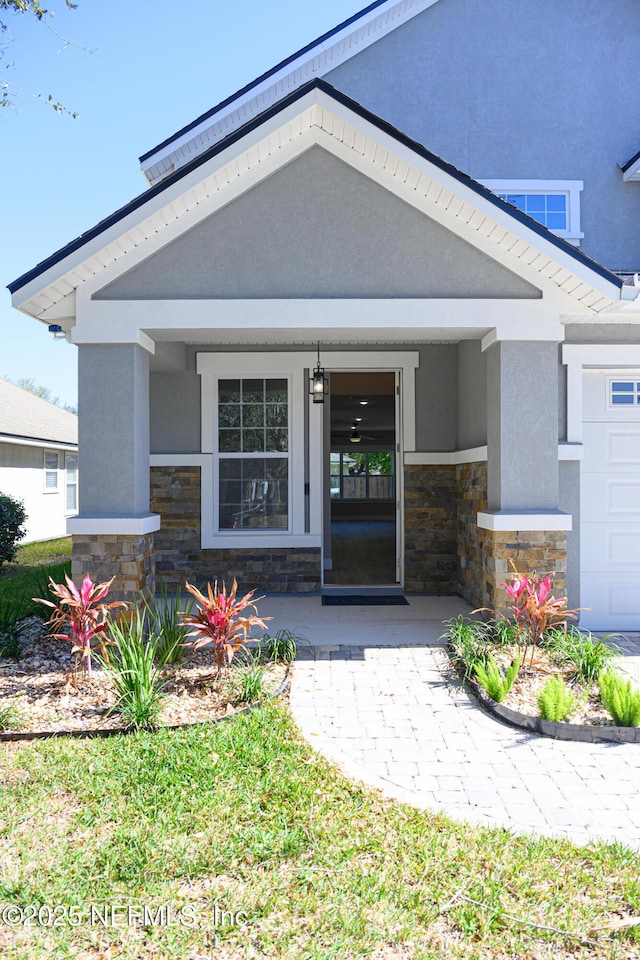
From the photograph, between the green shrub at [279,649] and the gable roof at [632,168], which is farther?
the gable roof at [632,168]

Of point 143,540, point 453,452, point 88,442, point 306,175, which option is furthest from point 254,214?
point 453,452

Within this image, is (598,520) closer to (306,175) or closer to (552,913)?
(306,175)

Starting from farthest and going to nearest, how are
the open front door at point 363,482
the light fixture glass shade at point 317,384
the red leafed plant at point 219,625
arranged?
the open front door at point 363,482, the light fixture glass shade at point 317,384, the red leafed plant at point 219,625

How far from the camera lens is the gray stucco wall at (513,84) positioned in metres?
9.11

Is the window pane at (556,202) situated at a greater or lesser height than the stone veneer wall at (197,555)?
greater

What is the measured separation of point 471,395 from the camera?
8133 millimetres

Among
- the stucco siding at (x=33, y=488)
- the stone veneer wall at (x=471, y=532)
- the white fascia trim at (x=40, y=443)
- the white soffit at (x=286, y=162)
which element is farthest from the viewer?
the stucco siding at (x=33, y=488)

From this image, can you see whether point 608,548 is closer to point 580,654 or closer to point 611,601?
point 611,601

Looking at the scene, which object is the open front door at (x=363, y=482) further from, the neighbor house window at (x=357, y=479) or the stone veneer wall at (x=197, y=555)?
the stone veneer wall at (x=197, y=555)

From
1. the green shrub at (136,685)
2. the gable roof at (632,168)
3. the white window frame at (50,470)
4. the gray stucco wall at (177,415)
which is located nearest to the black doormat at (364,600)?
the gray stucco wall at (177,415)

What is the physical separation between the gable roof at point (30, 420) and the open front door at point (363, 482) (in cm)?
792

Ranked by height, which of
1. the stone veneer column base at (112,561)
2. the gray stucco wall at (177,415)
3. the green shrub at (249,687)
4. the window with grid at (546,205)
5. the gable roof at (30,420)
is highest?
the window with grid at (546,205)

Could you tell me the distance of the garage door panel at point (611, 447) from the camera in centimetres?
752

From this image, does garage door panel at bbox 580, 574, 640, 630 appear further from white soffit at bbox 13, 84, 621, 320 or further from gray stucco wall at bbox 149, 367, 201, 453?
gray stucco wall at bbox 149, 367, 201, 453
